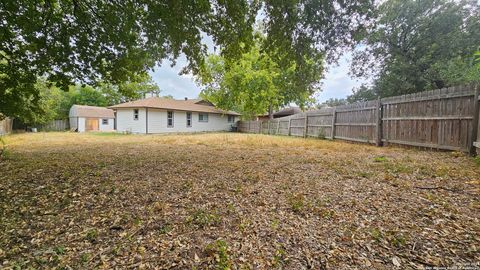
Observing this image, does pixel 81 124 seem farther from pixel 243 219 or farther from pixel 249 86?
pixel 243 219

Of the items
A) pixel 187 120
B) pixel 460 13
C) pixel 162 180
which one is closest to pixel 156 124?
pixel 187 120

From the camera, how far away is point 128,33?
539 centimetres

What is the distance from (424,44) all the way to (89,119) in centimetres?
3266

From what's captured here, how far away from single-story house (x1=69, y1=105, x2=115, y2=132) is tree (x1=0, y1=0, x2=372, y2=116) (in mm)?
23902

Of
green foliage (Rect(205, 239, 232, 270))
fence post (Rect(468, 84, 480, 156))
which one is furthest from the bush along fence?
green foliage (Rect(205, 239, 232, 270))

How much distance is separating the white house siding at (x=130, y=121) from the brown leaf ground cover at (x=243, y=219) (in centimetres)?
1425

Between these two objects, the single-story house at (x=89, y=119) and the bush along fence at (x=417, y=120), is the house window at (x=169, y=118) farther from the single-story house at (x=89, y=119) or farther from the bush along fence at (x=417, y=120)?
the single-story house at (x=89, y=119)

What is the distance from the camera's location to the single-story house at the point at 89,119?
25344 mm

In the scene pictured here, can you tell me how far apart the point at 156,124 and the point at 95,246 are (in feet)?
57.0

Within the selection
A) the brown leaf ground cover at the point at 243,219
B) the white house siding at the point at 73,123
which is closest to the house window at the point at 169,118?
the white house siding at the point at 73,123

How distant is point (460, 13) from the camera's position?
12523 mm

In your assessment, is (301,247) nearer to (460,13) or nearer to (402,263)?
(402,263)

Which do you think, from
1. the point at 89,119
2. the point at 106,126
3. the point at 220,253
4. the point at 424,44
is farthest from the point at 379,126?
the point at 106,126

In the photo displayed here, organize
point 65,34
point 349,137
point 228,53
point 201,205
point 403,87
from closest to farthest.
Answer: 1. point 201,205
2. point 65,34
3. point 228,53
4. point 349,137
5. point 403,87
